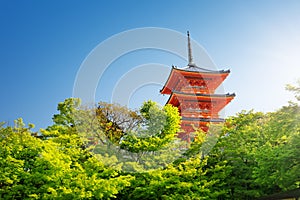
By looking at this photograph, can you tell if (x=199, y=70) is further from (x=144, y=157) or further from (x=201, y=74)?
(x=144, y=157)

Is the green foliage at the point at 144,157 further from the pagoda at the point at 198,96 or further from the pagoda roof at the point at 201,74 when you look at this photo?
the pagoda roof at the point at 201,74

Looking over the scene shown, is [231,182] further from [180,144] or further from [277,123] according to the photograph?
[277,123]

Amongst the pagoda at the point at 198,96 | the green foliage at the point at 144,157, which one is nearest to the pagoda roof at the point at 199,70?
the pagoda at the point at 198,96

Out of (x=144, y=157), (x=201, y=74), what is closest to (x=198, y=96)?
(x=201, y=74)

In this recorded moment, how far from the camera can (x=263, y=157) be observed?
1078 cm

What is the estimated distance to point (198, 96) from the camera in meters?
24.1

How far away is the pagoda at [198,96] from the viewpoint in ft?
76.9

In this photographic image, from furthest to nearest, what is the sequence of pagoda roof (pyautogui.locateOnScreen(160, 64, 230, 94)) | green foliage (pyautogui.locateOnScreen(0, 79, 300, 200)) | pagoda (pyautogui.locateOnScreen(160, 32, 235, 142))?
pagoda roof (pyautogui.locateOnScreen(160, 64, 230, 94)) < pagoda (pyautogui.locateOnScreen(160, 32, 235, 142)) < green foliage (pyautogui.locateOnScreen(0, 79, 300, 200))

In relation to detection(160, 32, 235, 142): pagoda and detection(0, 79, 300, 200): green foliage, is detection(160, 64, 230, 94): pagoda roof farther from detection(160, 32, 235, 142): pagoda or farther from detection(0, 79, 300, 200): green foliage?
detection(0, 79, 300, 200): green foliage

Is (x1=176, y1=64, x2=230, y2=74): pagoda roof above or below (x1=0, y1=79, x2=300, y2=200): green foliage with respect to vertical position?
above

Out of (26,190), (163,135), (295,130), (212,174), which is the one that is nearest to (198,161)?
(212,174)

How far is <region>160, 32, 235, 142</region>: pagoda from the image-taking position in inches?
923

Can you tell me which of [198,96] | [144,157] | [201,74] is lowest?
[144,157]

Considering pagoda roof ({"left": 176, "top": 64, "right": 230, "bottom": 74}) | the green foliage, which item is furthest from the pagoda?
the green foliage
